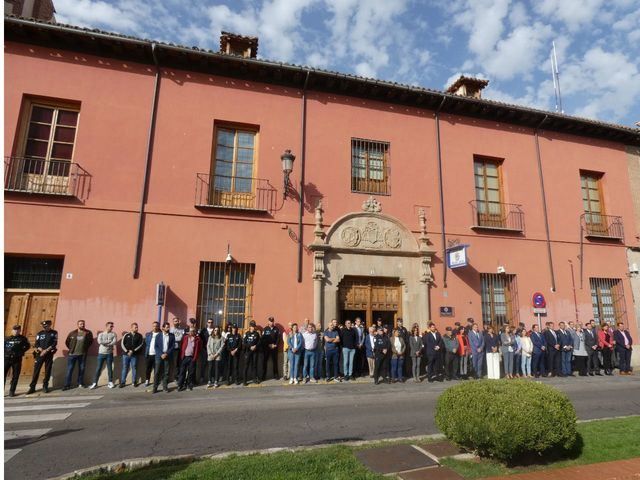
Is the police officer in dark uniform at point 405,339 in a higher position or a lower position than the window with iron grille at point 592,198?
lower

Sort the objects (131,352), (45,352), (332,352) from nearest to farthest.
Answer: (45,352) → (131,352) → (332,352)

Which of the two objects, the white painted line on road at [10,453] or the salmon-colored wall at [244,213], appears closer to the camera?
the white painted line on road at [10,453]

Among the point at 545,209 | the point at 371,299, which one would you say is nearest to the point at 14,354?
the point at 371,299

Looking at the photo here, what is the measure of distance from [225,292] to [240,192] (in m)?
3.15

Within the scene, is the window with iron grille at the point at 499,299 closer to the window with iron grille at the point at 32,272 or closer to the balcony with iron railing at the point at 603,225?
the balcony with iron railing at the point at 603,225

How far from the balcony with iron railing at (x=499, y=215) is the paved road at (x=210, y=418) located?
5.99 metres

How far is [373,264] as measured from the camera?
506 inches

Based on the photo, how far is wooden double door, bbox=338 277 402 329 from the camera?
12688 millimetres

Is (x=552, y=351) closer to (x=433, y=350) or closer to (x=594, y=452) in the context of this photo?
(x=433, y=350)

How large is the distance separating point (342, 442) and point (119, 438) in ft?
10.8

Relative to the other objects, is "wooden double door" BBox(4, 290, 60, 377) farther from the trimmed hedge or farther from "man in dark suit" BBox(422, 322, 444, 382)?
the trimmed hedge

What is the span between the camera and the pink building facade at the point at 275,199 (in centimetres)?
1090

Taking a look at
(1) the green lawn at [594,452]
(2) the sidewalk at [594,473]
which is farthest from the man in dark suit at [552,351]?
(2) the sidewalk at [594,473]

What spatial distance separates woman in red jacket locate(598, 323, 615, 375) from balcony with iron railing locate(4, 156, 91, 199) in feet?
54.2
